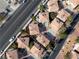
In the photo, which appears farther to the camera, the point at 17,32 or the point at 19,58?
the point at 17,32

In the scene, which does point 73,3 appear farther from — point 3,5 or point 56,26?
point 3,5

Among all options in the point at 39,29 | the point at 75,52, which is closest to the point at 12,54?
the point at 39,29

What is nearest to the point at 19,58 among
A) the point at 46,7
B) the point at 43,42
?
the point at 43,42

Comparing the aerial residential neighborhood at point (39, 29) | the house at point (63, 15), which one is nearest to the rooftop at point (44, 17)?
the aerial residential neighborhood at point (39, 29)

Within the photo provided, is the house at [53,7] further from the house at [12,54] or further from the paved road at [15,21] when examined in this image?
the house at [12,54]

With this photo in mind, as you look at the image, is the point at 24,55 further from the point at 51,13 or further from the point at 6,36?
the point at 51,13

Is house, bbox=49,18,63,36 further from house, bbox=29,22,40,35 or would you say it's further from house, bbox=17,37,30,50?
house, bbox=17,37,30,50

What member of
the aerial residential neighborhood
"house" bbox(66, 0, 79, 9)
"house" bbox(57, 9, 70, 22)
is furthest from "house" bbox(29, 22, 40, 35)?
"house" bbox(66, 0, 79, 9)
